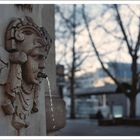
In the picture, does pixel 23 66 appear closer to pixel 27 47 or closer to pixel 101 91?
pixel 27 47

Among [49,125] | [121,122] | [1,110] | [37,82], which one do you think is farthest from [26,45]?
[121,122]

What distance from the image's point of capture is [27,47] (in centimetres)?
396

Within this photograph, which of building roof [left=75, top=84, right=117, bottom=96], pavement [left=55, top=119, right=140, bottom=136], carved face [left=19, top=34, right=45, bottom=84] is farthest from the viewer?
building roof [left=75, top=84, right=117, bottom=96]

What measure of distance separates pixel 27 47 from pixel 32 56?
0.10 m

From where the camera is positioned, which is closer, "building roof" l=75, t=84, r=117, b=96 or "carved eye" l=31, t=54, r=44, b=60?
"carved eye" l=31, t=54, r=44, b=60

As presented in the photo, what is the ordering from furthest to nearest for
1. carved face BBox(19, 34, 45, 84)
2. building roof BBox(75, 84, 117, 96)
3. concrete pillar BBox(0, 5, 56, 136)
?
building roof BBox(75, 84, 117, 96)
carved face BBox(19, 34, 45, 84)
concrete pillar BBox(0, 5, 56, 136)

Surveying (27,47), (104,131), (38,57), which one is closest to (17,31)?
(27,47)

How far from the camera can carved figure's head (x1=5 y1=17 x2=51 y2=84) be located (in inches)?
153

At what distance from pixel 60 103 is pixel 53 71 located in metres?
0.48

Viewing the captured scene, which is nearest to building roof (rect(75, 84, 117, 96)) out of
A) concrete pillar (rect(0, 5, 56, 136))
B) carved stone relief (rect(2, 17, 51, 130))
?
concrete pillar (rect(0, 5, 56, 136))

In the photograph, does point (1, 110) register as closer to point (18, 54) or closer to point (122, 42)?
point (18, 54)

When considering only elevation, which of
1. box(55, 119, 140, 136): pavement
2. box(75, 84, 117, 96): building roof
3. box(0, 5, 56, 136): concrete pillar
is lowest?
box(55, 119, 140, 136): pavement

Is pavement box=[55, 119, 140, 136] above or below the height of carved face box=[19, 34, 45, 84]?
below

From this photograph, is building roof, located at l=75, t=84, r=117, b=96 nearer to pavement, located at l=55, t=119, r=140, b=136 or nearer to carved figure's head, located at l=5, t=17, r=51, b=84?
pavement, located at l=55, t=119, r=140, b=136
